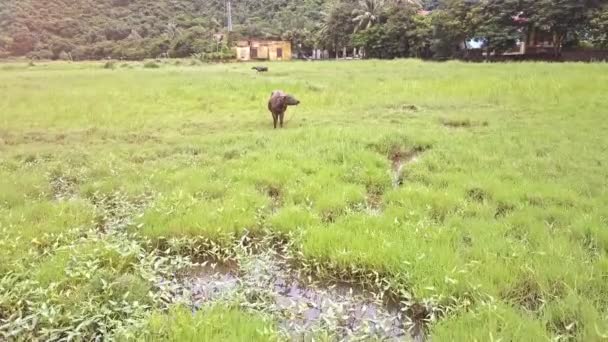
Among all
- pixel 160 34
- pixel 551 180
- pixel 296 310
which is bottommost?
pixel 296 310

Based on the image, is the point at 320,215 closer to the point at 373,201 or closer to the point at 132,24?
the point at 373,201

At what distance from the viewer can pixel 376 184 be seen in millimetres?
6590

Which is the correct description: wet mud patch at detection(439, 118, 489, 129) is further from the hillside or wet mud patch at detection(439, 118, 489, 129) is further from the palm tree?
the palm tree

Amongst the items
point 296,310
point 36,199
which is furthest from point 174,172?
point 296,310

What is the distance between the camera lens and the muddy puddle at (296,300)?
329cm

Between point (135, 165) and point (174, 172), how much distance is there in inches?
36.7

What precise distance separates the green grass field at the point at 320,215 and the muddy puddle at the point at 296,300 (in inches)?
6.0

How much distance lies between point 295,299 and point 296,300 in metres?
0.03

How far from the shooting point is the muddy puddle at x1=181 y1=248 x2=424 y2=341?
329 cm

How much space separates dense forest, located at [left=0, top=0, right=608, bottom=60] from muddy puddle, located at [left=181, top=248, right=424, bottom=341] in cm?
2846

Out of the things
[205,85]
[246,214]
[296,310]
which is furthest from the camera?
[205,85]

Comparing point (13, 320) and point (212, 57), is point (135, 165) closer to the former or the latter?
point (13, 320)

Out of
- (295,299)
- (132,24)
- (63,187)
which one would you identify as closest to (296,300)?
(295,299)

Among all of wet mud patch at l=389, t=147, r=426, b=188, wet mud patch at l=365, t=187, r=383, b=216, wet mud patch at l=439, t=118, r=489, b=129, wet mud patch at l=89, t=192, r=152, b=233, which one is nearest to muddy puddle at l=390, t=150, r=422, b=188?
wet mud patch at l=389, t=147, r=426, b=188
